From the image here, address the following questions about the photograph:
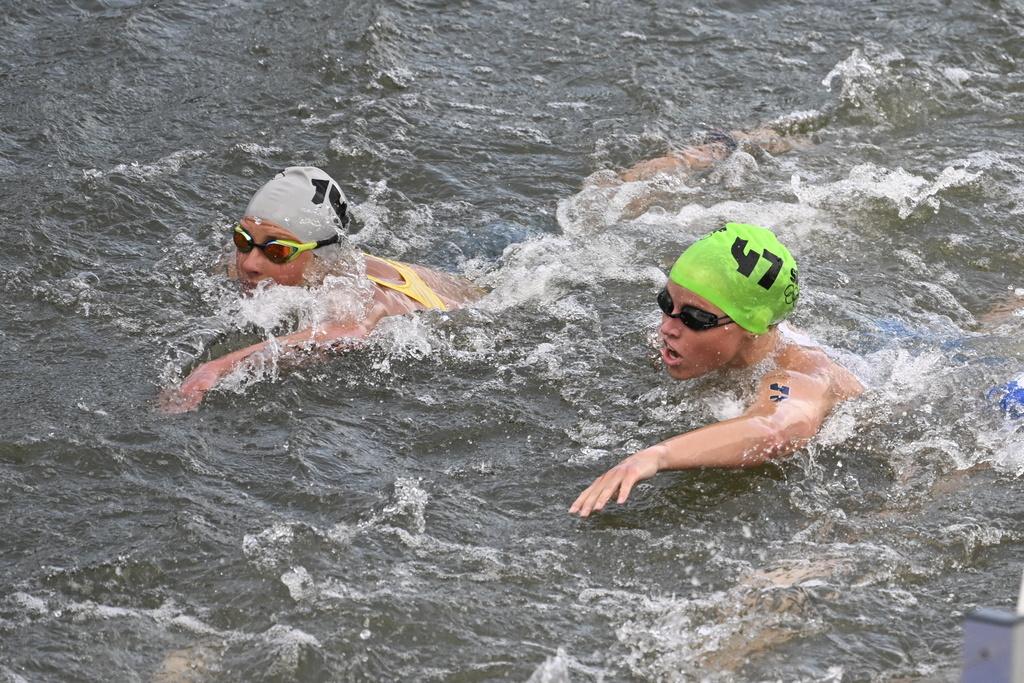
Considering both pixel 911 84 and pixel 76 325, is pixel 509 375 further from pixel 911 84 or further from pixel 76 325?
pixel 911 84

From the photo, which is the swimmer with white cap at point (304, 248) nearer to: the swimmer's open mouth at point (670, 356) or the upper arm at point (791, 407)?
the swimmer's open mouth at point (670, 356)

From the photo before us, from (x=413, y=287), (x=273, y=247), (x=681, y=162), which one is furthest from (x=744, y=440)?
(x=681, y=162)

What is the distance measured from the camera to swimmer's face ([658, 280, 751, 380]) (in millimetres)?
6730

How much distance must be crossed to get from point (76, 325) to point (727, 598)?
418 centimetres

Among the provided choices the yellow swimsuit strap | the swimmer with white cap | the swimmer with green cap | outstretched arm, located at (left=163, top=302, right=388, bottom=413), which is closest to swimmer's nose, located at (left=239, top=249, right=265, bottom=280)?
the swimmer with white cap

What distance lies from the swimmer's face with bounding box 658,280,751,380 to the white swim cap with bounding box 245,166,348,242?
2.14 meters

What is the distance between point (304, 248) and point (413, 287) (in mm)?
711

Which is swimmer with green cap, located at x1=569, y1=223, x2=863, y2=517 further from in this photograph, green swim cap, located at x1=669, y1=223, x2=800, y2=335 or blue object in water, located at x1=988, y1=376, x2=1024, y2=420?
blue object in water, located at x1=988, y1=376, x2=1024, y2=420

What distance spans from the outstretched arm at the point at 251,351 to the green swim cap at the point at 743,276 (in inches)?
73.5

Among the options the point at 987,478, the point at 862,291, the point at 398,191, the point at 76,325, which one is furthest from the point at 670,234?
the point at 76,325

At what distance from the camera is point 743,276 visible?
6.63 metres

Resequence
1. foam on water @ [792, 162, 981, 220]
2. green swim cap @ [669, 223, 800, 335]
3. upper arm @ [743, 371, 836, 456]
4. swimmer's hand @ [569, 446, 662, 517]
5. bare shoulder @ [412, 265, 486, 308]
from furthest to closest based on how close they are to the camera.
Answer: foam on water @ [792, 162, 981, 220]
bare shoulder @ [412, 265, 486, 308]
green swim cap @ [669, 223, 800, 335]
upper arm @ [743, 371, 836, 456]
swimmer's hand @ [569, 446, 662, 517]

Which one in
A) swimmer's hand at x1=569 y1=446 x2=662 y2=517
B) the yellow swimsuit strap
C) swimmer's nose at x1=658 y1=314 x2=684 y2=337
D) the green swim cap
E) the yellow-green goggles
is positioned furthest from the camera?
the yellow swimsuit strap

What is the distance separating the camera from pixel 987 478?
6.73 meters
